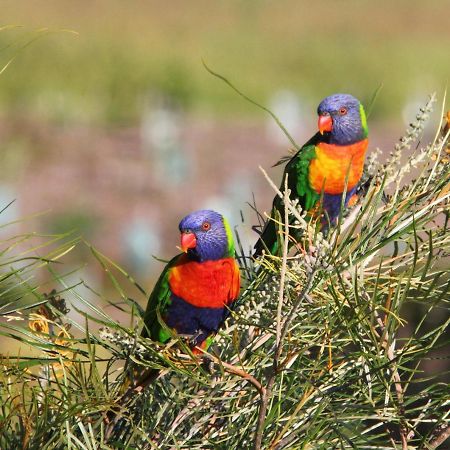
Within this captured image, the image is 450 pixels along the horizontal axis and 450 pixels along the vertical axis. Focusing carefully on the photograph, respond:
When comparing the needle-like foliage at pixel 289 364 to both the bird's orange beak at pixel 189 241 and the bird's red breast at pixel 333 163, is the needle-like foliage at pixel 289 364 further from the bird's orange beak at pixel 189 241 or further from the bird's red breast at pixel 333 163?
the bird's red breast at pixel 333 163

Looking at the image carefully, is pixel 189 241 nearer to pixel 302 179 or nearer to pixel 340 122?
pixel 302 179

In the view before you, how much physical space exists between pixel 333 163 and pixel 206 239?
390 millimetres

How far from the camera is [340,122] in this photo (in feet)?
4.99

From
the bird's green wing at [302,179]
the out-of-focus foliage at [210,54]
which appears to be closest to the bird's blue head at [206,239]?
the bird's green wing at [302,179]

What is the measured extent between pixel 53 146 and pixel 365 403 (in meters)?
6.50

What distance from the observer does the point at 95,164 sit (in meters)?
6.71

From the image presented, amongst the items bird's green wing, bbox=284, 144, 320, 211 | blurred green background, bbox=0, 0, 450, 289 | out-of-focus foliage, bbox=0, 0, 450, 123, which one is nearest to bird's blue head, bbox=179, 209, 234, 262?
bird's green wing, bbox=284, 144, 320, 211

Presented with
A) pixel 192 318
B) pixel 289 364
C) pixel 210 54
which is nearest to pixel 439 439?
pixel 289 364

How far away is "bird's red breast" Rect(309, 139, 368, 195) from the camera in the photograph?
1475 millimetres

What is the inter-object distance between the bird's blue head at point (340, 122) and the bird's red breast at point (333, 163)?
12 mm

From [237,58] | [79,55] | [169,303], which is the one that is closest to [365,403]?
[169,303]

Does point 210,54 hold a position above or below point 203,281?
above

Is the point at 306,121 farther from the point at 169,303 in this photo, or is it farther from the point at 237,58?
the point at 169,303

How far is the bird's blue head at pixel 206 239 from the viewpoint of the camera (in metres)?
1.20
